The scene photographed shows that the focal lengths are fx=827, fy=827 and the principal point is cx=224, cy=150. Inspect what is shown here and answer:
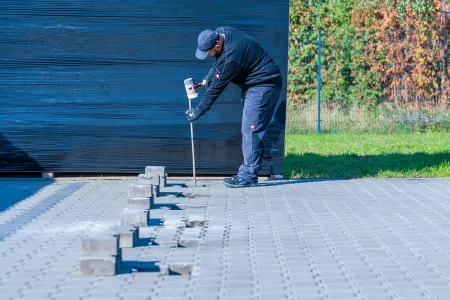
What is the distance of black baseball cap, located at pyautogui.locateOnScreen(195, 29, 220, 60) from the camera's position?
30.6 ft

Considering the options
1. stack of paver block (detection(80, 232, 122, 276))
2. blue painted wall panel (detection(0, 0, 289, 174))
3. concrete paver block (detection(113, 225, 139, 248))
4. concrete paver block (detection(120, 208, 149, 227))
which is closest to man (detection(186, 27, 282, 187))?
blue painted wall panel (detection(0, 0, 289, 174))

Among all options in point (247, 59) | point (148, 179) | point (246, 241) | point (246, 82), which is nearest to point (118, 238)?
point (246, 241)

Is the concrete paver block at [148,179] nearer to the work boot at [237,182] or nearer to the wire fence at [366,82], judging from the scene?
the work boot at [237,182]

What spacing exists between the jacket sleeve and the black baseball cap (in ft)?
0.72

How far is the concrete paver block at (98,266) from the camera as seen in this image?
553 centimetres

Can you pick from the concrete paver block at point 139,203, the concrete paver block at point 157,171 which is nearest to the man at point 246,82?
the concrete paver block at point 157,171

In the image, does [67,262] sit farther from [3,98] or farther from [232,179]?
[3,98]

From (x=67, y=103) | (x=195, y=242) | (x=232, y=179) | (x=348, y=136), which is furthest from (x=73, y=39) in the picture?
(x=348, y=136)

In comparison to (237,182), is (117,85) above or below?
above

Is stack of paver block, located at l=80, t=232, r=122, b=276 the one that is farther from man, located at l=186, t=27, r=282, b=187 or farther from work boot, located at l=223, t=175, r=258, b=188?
work boot, located at l=223, t=175, r=258, b=188

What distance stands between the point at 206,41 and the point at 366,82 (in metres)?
10.0

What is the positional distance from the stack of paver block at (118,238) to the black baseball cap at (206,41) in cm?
163

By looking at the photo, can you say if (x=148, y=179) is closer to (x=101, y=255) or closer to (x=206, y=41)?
(x=206, y=41)

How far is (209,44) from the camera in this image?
9.32 metres
